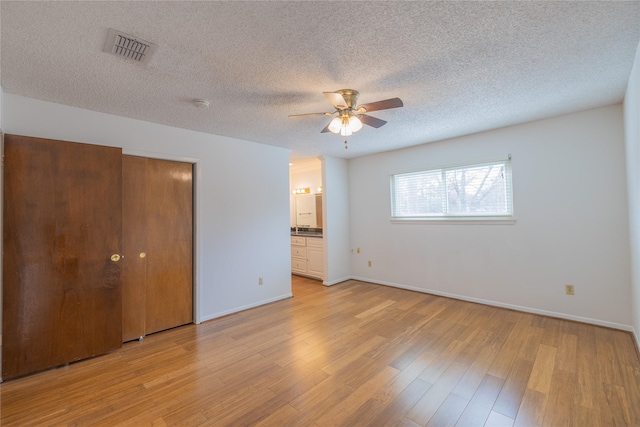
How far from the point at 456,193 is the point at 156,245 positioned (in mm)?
4203

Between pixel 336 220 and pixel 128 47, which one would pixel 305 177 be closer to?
pixel 336 220

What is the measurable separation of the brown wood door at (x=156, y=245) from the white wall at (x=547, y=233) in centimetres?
350

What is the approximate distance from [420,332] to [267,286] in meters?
2.26

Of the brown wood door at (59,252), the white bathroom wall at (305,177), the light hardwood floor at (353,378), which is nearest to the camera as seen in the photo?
the light hardwood floor at (353,378)

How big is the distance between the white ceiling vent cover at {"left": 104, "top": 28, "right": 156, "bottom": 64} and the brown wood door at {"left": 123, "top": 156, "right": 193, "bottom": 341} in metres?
1.48

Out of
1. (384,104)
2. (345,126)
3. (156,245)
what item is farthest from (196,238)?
(384,104)

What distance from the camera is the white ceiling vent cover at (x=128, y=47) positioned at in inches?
65.2

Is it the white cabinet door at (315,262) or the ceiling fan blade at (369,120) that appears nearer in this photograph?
the ceiling fan blade at (369,120)

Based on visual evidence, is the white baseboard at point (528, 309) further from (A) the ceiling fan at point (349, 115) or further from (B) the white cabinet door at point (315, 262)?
(A) the ceiling fan at point (349, 115)

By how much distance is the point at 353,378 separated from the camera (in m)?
2.19

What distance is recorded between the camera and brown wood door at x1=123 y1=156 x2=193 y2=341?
9.81ft

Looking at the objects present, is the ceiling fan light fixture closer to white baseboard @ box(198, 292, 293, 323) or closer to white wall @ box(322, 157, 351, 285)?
white wall @ box(322, 157, 351, 285)

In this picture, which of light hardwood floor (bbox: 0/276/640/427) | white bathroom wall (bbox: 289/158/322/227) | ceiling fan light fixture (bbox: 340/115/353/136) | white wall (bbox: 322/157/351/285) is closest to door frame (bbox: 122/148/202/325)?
light hardwood floor (bbox: 0/276/640/427)

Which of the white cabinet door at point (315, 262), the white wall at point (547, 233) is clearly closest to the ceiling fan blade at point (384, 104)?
the white wall at point (547, 233)
